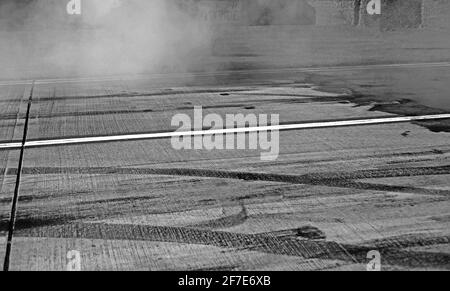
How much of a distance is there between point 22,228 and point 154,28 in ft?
34.9

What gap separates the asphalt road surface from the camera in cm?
370

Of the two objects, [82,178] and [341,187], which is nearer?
[341,187]

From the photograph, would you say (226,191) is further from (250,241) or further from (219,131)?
(219,131)

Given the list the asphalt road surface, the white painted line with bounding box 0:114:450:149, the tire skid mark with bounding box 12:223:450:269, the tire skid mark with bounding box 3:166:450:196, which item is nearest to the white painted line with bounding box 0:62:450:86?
the asphalt road surface

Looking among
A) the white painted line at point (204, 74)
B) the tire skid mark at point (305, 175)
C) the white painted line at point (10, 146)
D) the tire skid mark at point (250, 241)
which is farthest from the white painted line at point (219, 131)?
the white painted line at point (204, 74)

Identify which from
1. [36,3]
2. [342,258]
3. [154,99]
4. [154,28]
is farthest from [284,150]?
[36,3]

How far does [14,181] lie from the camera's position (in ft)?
16.5

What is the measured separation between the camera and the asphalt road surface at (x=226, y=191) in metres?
3.70

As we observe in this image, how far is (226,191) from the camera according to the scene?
4711mm

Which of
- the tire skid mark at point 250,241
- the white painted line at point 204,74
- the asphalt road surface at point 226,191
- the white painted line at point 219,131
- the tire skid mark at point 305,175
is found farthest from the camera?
the white painted line at point 204,74

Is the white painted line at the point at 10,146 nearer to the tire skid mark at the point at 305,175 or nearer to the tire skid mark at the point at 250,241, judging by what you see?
the tire skid mark at the point at 305,175

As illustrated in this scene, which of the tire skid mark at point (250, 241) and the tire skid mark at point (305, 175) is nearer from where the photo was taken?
the tire skid mark at point (250, 241)

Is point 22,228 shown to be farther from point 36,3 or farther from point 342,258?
point 36,3

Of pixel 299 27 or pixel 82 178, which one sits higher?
pixel 299 27
